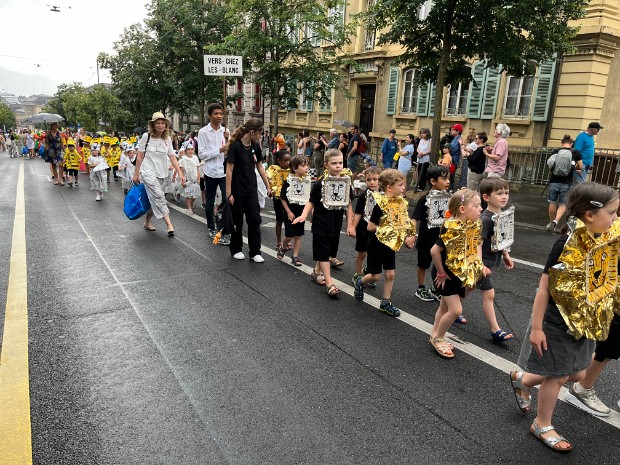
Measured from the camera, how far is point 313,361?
12.0ft

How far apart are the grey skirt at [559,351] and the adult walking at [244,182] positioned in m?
4.20

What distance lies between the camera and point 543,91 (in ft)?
50.1

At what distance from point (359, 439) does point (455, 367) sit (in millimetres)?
1233

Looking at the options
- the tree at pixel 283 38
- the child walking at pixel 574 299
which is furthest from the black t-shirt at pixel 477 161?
the child walking at pixel 574 299

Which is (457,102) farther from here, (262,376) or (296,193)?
(262,376)

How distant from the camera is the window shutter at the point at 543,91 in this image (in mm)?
14961

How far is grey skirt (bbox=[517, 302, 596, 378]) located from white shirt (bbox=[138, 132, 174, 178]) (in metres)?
6.80

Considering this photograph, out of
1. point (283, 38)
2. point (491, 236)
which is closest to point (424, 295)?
point (491, 236)

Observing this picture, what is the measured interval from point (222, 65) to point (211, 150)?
159 inches

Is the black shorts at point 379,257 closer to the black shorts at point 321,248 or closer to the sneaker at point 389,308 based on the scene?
the sneaker at point 389,308

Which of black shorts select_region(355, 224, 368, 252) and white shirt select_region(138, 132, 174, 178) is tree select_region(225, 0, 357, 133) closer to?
white shirt select_region(138, 132, 174, 178)

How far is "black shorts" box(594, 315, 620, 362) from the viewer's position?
3.00m

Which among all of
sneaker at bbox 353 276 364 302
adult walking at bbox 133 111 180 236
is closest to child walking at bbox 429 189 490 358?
sneaker at bbox 353 276 364 302

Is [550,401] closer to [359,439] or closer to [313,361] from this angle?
[359,439]
